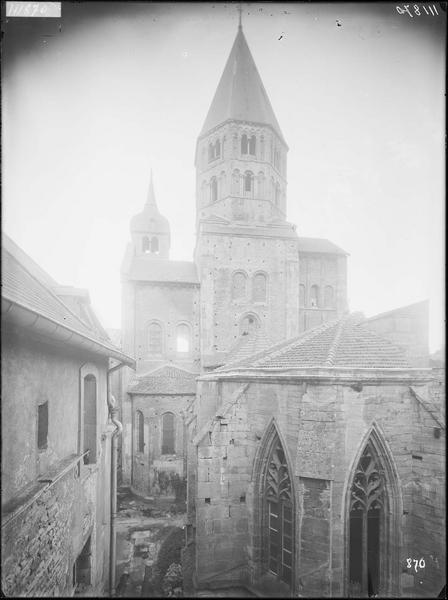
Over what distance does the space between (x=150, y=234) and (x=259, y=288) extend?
20490 mm

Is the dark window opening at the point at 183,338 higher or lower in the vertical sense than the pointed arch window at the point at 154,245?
lower

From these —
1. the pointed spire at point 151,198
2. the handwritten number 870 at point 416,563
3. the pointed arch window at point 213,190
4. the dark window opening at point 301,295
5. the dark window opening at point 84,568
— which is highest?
the pointed spire at point 151,198

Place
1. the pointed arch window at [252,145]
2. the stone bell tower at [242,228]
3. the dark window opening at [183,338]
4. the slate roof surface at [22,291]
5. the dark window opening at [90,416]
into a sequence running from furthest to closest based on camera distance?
the pointed arch window at [252,145]
the dark window opening at [183,338]
the stone bell tower at [242,228]
the dark window opening at [90,416]
the slate roof surface at [22,291]

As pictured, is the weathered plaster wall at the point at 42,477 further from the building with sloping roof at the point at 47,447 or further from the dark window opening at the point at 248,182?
the dark window opening at the point at 248,182

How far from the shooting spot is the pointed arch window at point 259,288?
20.7 meters

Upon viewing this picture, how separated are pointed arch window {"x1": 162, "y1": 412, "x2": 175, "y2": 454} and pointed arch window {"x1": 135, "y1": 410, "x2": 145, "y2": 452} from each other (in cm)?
116

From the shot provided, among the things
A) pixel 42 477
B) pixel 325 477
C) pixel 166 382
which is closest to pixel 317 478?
pixel 325 477

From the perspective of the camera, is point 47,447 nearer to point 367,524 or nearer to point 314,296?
point 367,524

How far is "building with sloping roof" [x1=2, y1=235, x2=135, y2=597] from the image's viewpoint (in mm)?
3865

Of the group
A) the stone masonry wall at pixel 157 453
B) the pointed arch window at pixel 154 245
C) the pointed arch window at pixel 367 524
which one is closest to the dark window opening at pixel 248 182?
the stone masonry wall at pixel 157 453

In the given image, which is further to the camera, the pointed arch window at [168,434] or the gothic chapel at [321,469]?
the pointed arch window at [168,434]

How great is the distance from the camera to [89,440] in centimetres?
753

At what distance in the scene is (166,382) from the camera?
18453 millimetres

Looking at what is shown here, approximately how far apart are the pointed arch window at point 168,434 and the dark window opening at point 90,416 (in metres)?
10.7
